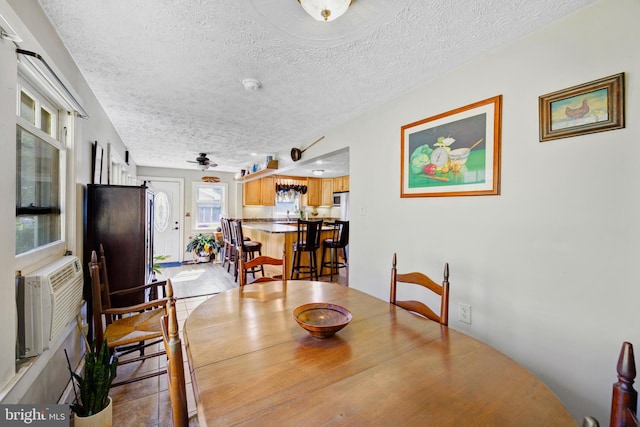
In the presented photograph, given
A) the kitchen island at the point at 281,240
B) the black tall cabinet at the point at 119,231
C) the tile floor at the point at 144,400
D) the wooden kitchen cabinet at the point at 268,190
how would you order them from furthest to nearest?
the wooden kitchen cabinet at the point at 268,190, the kitchen island at the point at 281,240, the black tall cabinet at the point at 119,231, the tile floor at the point at 144,400

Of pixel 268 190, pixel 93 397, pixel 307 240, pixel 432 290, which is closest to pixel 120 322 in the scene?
pixel 93 397

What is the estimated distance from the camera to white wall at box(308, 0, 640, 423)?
1.21 metres

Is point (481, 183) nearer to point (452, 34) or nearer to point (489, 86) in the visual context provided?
point (489, 86)

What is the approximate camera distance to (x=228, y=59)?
5.70 feet

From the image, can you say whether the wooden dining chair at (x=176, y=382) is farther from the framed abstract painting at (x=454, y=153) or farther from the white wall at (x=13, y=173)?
the framed abstract painting at (x=454, y=153)

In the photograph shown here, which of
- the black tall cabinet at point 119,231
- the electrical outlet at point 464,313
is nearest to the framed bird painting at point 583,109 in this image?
the electrical outlet at point 464,313

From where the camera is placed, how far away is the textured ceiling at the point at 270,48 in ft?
4.26

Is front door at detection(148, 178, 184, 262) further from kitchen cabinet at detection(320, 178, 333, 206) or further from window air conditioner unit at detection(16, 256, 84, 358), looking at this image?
window air conditioner unit at detection(16, 256, 84, 358)

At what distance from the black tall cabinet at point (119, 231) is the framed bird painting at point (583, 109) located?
3067 millimetres

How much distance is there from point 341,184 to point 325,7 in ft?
20.1

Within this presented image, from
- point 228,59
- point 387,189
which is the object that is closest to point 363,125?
point 387,189

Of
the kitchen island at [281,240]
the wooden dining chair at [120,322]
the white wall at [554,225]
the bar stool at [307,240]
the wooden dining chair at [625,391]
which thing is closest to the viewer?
the wooden dining chair at [625,391]

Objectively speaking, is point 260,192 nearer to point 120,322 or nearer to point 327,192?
point 327,192

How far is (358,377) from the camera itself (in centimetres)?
86
